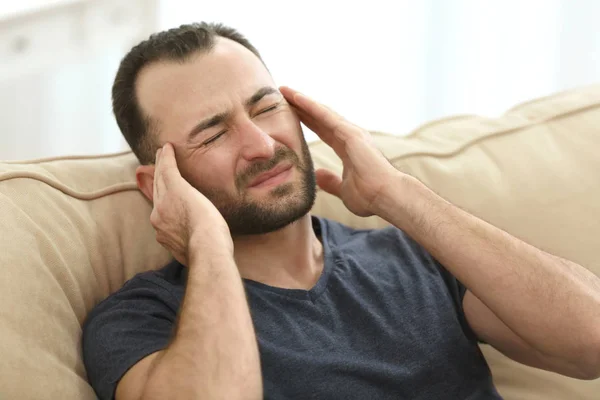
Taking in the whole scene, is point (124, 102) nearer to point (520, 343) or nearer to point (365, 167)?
point (365, 167)

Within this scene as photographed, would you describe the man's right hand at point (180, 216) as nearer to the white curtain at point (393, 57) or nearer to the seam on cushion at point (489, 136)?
the seam on cushion at point (489, 136)

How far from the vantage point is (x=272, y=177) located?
1354 mm

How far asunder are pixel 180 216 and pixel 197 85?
27 centimetres

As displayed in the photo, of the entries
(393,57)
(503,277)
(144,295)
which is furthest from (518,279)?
(393,57)

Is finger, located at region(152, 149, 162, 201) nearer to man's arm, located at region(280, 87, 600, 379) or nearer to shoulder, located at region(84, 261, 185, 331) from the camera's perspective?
shoulder, located at region(84, 261, 185, 331)

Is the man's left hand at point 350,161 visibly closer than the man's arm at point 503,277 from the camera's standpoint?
No

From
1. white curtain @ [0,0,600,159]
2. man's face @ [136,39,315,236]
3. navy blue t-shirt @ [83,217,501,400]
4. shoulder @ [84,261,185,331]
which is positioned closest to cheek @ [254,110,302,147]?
man's face @ [136,39,315,236]

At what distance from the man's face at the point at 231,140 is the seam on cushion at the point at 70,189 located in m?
0.12

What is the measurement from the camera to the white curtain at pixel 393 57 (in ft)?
7.32

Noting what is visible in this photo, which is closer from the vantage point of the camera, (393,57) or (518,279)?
(518,279)

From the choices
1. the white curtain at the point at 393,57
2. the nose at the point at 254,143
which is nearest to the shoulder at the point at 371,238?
the nose at the point at 254,143

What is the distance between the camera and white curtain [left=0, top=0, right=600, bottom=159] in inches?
87.9

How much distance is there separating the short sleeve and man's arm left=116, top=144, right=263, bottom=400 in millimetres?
23

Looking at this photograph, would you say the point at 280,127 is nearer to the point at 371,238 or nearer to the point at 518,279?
the point at 371,238
